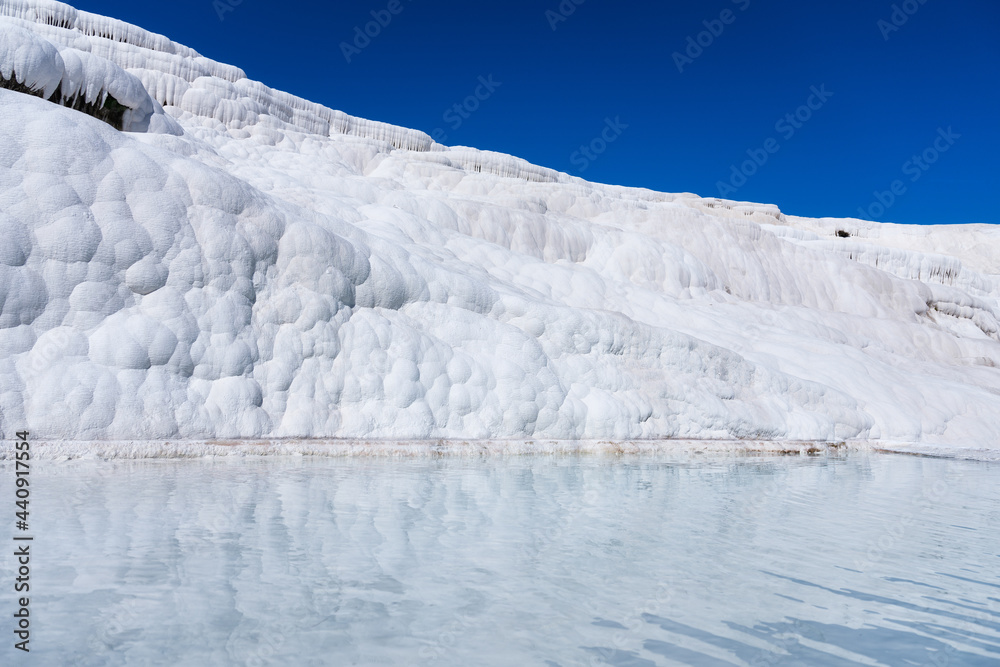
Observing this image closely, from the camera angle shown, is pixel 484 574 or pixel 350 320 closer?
pixel 484 574

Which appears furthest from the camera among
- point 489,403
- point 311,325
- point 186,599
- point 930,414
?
point 930,414

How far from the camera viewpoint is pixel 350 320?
9.88 meters

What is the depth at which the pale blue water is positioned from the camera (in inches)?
119

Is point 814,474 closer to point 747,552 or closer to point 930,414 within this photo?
point 747,552

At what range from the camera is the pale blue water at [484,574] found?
302cm

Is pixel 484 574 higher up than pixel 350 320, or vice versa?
pixel 350 320

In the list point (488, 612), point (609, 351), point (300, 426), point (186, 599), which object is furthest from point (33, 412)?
point (609, 351)

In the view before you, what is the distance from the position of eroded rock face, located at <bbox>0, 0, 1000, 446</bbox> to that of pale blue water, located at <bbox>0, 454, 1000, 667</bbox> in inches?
63.3

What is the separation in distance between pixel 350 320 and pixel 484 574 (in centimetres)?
640

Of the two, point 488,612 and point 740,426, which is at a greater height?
point 740,426

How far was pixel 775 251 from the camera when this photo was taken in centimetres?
2278

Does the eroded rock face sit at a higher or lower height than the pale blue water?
higher

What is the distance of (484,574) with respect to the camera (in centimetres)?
398

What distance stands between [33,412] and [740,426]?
32.2ft
